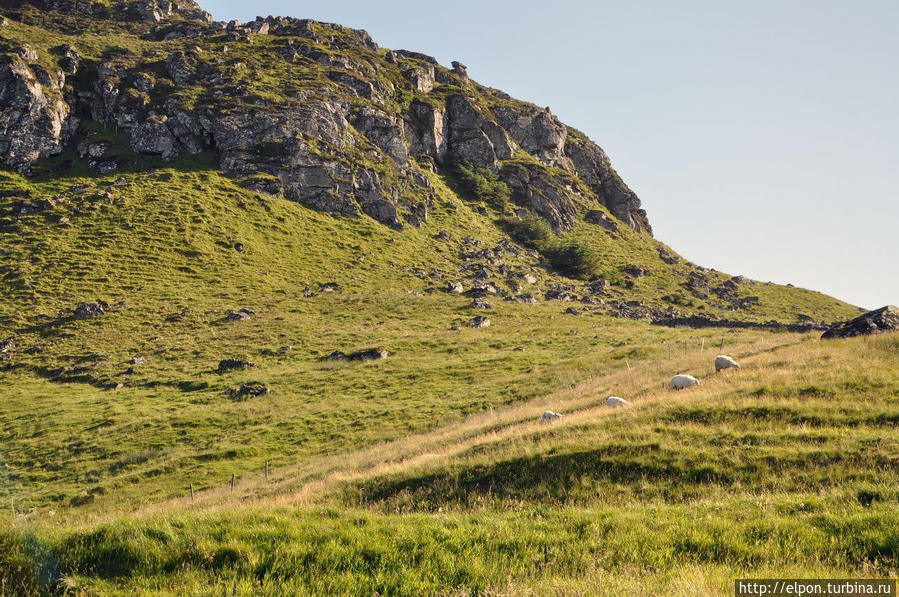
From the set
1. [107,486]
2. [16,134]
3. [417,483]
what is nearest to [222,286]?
[107,486]

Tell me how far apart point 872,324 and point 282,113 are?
12845cm

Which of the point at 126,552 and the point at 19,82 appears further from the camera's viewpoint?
the point at 19,82

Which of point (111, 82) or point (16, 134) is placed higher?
point (111, 82)

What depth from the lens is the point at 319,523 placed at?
27.2 ft

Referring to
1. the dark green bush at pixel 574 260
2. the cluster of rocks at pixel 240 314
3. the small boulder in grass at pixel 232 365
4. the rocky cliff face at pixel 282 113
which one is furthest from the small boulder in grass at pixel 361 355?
the dark green bush at pixel 574 260

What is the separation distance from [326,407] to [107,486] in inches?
613

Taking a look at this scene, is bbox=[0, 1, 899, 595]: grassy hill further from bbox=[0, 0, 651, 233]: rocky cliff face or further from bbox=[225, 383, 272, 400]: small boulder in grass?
bbox=[0, 0, 651, 233]: rocky cliff face

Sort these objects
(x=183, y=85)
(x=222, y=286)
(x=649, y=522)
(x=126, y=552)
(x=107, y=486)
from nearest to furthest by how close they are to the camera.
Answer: (x=126, y=552), (x=649, y=522), (x=107, y=486), (x=222, y=286), (x=183, y=85)

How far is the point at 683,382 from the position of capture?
70.7 ft

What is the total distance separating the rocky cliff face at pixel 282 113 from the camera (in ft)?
335

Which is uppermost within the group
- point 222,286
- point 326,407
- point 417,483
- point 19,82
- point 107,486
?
point 19,82

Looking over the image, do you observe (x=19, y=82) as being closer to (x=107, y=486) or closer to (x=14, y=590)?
(x=107, y=486)

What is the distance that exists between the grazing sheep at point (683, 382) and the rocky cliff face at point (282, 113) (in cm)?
9755

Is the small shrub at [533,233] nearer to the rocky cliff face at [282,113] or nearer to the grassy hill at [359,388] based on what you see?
the grassy hill at [359,388]
